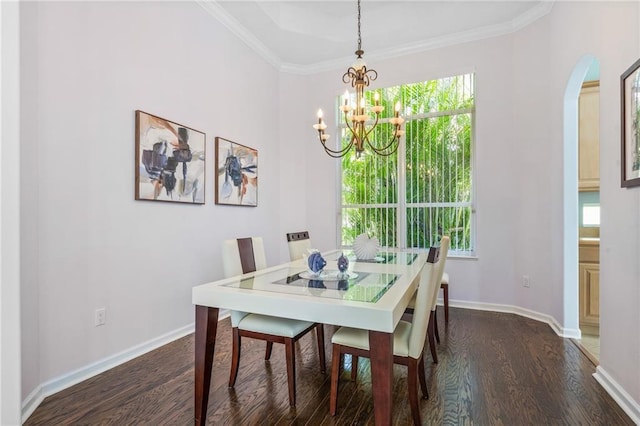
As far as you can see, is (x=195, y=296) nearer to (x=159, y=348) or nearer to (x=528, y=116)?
(x=159, y=348)

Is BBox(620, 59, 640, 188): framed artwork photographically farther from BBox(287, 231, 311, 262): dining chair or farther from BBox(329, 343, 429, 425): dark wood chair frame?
BBox(287, 231, 311, 262): dining chair

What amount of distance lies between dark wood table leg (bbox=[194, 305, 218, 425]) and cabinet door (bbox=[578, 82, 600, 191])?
409cm

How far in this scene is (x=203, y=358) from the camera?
173cm

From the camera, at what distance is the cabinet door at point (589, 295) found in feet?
10.7

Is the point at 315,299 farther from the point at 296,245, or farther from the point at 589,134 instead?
the point at 589,134

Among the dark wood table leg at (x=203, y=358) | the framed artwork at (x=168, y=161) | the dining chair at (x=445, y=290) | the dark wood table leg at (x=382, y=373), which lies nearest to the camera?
the dark wood table leg at (x=382, y=373)

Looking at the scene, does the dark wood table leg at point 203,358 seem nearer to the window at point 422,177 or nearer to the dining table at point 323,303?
the dining table at point 323,303

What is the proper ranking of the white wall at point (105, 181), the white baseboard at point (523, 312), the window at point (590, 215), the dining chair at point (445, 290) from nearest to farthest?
the white wall at point (105, 181), the white baseboard at point (523, 312), the dining chair at point (445, 290), the window at point (590, 215)

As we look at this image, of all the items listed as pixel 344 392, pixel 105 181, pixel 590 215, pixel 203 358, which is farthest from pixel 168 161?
pixel 590 215

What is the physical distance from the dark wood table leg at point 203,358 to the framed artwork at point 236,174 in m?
1.91

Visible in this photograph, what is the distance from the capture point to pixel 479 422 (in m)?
1.74

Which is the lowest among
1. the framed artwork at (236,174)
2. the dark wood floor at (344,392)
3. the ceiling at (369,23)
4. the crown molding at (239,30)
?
the dark wood floor at (344,392)

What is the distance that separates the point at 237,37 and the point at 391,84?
1990mm

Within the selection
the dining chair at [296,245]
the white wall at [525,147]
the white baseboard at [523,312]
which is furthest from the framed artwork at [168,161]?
the white baseboard at [523,312]
